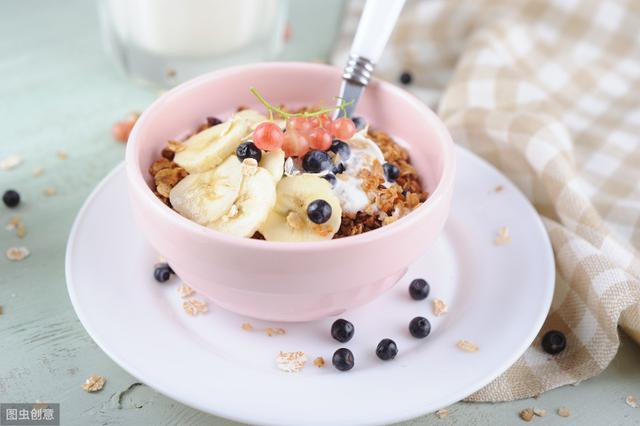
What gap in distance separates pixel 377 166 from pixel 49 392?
0.66 metres

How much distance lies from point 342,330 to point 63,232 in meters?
0.67

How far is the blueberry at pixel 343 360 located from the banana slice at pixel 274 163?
0.29 metres

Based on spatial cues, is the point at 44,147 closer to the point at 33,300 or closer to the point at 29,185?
the point at 29,185

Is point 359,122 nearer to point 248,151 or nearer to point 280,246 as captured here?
point 248,151

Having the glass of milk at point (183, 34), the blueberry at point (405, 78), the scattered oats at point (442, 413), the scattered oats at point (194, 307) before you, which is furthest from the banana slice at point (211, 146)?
the blueberry at point (405, 78)

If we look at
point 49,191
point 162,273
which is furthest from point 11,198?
point 162,273

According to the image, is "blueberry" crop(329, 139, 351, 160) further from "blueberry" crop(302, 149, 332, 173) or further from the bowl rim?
the bowl rim

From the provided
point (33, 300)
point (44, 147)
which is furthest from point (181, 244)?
point (44, 147)

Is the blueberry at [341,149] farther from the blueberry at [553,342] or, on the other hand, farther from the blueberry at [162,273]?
Answer: the blueberry at [553,342]

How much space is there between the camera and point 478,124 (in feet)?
5.58

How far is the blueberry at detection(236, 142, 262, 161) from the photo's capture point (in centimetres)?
120

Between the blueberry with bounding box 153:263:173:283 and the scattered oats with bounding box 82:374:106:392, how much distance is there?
197 millimetres

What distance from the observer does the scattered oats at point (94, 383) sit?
1.18 meters

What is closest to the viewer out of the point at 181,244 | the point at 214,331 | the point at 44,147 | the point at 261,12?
the point at 181,244
